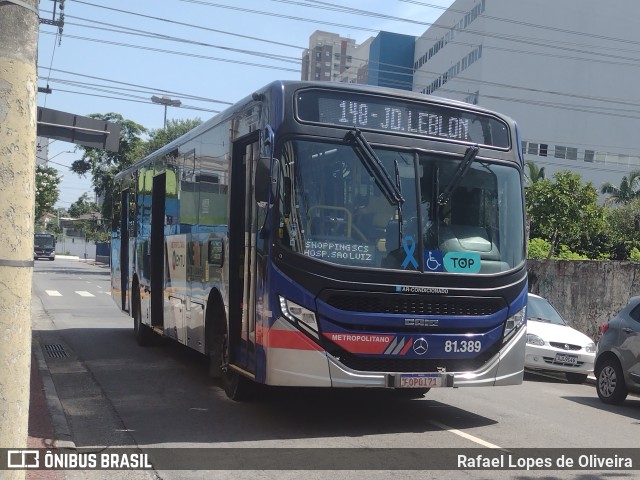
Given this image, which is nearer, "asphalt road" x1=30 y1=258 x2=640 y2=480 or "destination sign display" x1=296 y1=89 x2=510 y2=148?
"asphalt road" x1=30 y1=258 x2=640 y2=480

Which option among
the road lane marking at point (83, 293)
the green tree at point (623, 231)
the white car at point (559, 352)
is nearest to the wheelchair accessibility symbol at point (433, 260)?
the white car at point (559, 352)

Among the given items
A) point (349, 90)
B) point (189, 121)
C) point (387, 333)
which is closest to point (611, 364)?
point (387, 333)

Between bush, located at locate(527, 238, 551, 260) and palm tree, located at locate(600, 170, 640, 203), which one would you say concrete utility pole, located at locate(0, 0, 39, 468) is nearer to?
bush, located at locate(527, 238, 551, 260)

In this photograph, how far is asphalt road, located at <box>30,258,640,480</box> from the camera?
6.54 meters

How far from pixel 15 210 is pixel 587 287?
55.3ft

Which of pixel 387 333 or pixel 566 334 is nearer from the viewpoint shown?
pixel 387 333

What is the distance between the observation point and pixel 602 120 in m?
64.2

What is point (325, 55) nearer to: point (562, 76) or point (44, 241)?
point (44, 241)

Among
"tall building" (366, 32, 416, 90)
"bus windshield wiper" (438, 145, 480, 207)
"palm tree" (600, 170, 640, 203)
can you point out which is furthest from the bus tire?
"tall building" (366, 32, 416, 90)

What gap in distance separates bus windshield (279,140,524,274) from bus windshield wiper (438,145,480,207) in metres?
0.01

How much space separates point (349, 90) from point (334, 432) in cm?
349

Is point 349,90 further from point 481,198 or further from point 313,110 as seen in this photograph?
point 481,198

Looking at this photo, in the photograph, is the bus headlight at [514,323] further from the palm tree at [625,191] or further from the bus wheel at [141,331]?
the palm tree at [625,191]

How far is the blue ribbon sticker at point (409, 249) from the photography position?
25.1 feet
